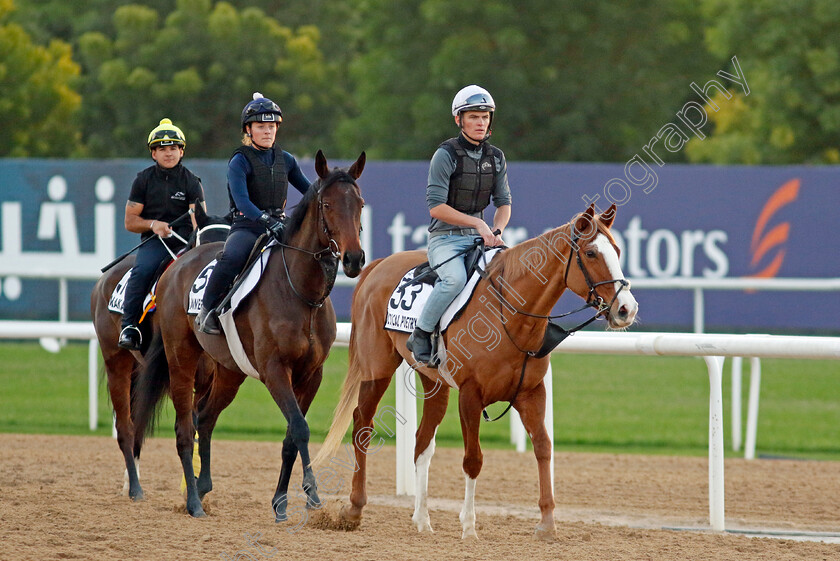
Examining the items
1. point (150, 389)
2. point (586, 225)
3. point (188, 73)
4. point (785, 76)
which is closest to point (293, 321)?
point (150, 389)

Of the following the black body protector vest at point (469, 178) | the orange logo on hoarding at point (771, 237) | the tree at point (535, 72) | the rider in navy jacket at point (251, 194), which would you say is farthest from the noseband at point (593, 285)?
the tree at point (535, 72)

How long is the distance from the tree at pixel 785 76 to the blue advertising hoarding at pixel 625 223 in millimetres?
6861

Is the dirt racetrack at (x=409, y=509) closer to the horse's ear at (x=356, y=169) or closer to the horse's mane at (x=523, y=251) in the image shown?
the horse's mane at (x=523, y=251)

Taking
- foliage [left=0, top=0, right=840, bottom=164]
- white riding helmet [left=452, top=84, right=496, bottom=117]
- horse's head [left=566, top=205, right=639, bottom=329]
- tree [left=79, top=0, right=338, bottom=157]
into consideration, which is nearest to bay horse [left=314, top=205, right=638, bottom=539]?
horse's head [left=566, top=205, right=639, bottom=329]

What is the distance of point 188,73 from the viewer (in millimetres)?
29859

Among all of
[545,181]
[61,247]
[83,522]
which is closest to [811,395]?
[545,181]

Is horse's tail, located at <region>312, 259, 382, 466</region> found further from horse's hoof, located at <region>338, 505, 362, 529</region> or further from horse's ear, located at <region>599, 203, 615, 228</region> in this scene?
horse's ear, located at <region>599, 203, 615, 228</region>

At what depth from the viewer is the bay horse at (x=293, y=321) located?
21.1ft

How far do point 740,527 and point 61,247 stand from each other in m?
11.7

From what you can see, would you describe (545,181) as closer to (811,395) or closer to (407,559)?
(811,395)

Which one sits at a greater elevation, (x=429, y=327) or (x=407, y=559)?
(x=429, y=327)

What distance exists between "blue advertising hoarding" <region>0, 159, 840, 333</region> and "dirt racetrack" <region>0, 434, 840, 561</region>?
641 cm

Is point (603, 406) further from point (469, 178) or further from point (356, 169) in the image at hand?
point (356, 169)

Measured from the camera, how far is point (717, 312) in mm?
15805
